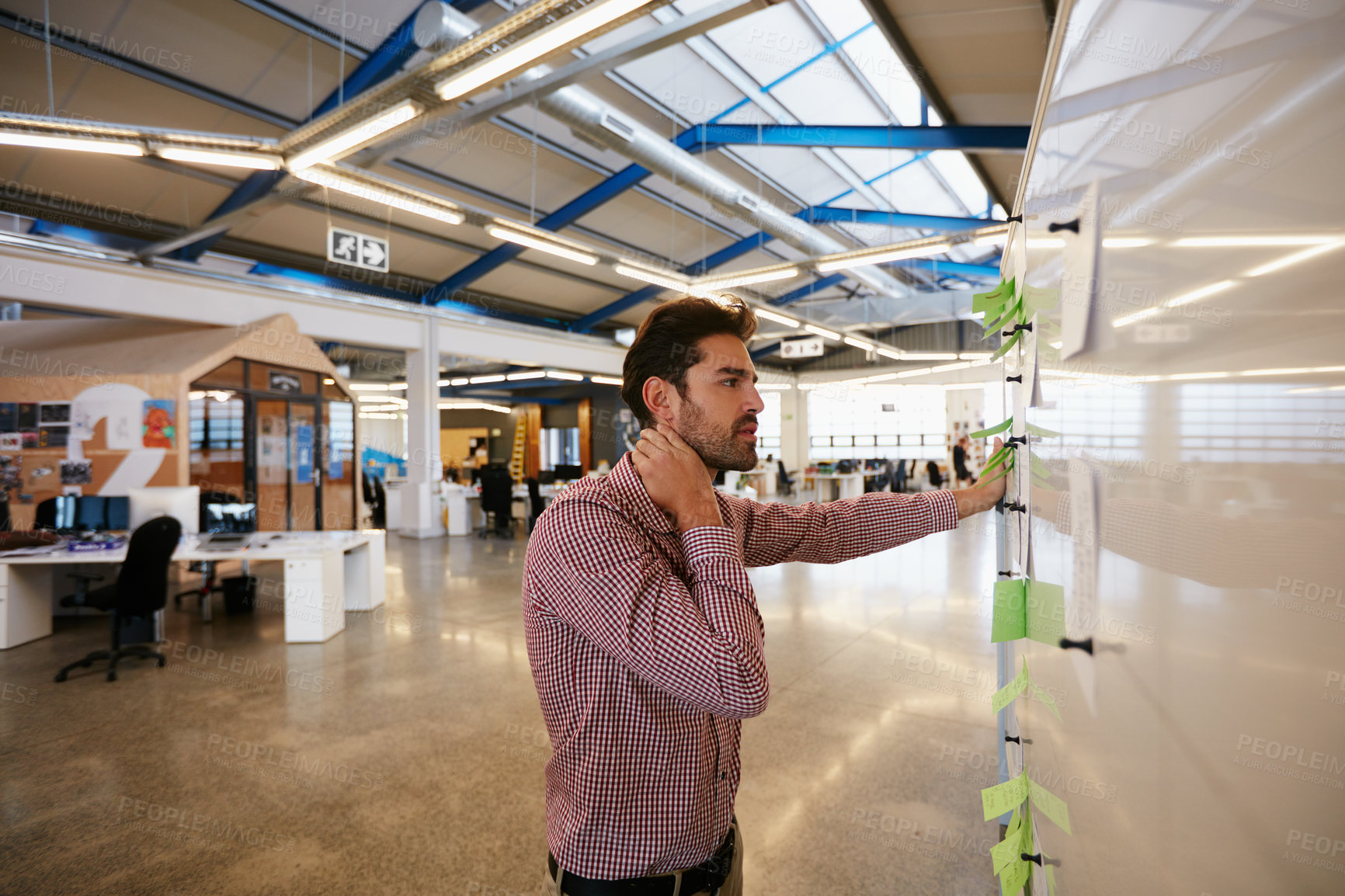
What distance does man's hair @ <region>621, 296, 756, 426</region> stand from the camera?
1.23m

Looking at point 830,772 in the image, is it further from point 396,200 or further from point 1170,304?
point 396,200

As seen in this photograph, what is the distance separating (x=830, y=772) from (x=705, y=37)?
6.47 m

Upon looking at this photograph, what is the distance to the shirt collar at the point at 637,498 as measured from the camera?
1.11 meters

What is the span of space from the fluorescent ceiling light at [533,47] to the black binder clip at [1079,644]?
3.08 meters

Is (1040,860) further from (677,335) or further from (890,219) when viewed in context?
(890,219)

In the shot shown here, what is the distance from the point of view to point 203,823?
8.87 feet

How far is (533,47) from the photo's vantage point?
330 cm

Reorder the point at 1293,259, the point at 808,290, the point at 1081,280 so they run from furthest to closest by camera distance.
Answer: the point at 808,290
the point at 1081,280
the point at 1293,259

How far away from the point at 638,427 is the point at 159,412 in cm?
664

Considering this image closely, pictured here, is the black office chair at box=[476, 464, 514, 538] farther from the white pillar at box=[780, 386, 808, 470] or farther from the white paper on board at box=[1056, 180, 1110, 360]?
the white pillar at box=[780, 386, 808, 470]

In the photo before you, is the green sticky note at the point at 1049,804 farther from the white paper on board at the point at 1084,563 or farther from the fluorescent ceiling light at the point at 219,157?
the fluorescent ceiling light at the point at 219,157

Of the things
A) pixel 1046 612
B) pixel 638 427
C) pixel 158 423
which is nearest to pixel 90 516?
pixel 158 423

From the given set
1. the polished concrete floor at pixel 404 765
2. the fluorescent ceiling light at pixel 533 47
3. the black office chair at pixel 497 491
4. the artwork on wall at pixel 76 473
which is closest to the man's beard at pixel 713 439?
the polished concrete floor at pixel 404 765

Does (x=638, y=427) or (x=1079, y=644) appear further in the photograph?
(x=638, y=427)
